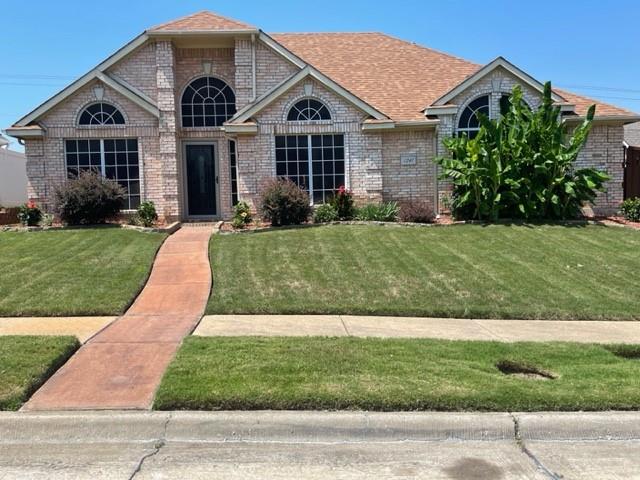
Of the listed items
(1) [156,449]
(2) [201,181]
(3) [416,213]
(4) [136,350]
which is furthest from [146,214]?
(1) [156,449]

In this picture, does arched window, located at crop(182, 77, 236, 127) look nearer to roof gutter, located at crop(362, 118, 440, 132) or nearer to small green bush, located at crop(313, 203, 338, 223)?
roof gutter, located at crop(362, 118, 440, 132)

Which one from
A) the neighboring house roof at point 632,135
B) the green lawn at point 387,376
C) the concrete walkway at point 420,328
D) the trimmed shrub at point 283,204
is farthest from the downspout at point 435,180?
the neighboring house roof at point 632,135

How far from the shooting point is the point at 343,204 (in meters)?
15.9

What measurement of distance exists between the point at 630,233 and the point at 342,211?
7.37 metres

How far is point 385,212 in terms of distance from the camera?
15.8 metres

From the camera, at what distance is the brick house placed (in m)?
16.6

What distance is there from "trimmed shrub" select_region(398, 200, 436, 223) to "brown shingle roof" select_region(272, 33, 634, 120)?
2.90 metres

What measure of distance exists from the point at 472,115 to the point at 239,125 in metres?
6.98

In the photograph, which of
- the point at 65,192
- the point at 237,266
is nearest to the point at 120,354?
the point at 237,266

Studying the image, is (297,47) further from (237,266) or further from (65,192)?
Answer: (237,266)

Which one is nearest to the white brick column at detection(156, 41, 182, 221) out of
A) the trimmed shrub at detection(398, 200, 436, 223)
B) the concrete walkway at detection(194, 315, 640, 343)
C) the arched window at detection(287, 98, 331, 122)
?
the arched window at detection(287, 98, 331, 122)

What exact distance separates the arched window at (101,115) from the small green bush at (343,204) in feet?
22.4

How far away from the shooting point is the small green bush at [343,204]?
15.9 metres

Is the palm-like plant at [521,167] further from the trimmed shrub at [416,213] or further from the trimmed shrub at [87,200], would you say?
the trimmed shrub at [87,200]
